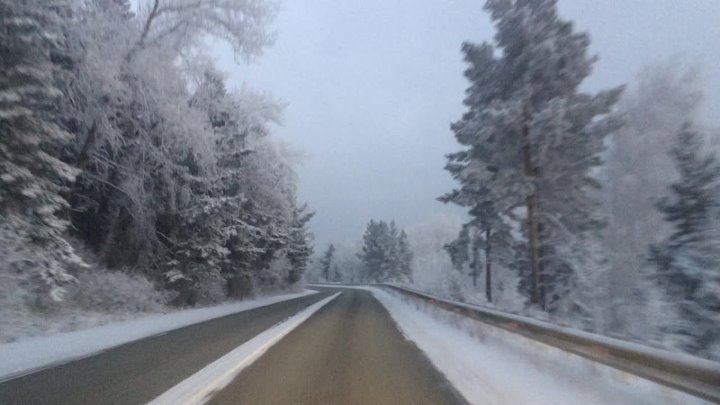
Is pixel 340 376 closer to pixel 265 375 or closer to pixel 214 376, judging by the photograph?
pixel 265 375

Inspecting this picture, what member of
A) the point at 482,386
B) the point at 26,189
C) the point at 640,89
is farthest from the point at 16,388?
the point at 640,89

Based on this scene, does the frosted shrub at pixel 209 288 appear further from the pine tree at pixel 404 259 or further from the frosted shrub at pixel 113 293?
the pine tree at pixel 404 259

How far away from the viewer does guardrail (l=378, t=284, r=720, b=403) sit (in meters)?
5.34

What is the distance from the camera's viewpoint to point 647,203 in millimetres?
27094

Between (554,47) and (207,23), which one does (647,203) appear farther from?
(207,23)

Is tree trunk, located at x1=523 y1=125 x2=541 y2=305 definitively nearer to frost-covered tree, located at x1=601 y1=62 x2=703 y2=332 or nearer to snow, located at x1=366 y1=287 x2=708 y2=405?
frost-covered tree, located at x1=601 y1=62 x2=703 y2=332

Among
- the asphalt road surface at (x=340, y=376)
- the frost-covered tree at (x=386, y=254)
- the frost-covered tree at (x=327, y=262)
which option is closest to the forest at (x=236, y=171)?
the asphalt road surface at (x=340, y=376)

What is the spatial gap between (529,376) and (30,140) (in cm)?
1292

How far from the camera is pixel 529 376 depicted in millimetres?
9172

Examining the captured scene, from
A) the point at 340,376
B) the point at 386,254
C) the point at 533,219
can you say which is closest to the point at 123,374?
the point at 340,376

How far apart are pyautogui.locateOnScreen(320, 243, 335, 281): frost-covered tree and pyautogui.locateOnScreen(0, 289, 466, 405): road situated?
133770 mm

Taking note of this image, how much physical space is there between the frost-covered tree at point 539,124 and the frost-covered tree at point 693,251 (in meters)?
4.80

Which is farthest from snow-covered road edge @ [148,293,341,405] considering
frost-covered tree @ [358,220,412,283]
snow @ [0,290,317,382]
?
frost-covered tree @ [358,220,412,283]

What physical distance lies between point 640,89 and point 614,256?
8458 millimetres
